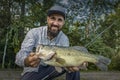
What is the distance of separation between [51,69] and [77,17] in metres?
6.36

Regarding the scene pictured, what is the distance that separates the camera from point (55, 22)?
487 centimetres

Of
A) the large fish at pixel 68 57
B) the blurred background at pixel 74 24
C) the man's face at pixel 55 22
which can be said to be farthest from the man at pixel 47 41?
the blurred background at pixel 74 24

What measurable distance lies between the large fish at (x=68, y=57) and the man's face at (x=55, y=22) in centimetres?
46

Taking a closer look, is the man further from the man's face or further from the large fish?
the large fish

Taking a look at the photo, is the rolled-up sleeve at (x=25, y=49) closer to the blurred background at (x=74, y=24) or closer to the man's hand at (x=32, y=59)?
the man's hand at (x=32, y=59)

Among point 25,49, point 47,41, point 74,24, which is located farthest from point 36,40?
point 74,24

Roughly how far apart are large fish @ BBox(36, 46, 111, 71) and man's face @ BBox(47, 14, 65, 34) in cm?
46

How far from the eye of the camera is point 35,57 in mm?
4199

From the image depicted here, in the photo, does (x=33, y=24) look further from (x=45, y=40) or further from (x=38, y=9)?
(x=45, y=40)

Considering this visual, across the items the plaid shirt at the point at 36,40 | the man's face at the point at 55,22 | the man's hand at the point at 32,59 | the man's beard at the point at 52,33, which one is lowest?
the man's hand at the point at 32,59

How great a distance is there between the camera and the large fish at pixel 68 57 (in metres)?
4.20

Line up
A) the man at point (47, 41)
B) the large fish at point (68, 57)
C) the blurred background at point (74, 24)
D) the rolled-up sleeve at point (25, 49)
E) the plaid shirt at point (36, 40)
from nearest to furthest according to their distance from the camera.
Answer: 1. the large fish at point (68, 57)
2. the rolled-up sleeve at point (25, 49)
3. the man at point (47, 41)
4. the plaid shirt at point (36, 40)
5. the blurred background at point (74, 24)

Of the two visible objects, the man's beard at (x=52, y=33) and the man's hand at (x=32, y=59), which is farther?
the man's beard at (x=52, y=33)

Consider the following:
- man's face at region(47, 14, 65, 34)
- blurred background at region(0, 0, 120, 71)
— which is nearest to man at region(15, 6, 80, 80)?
man's face at region(47, 14, 65, 34)
